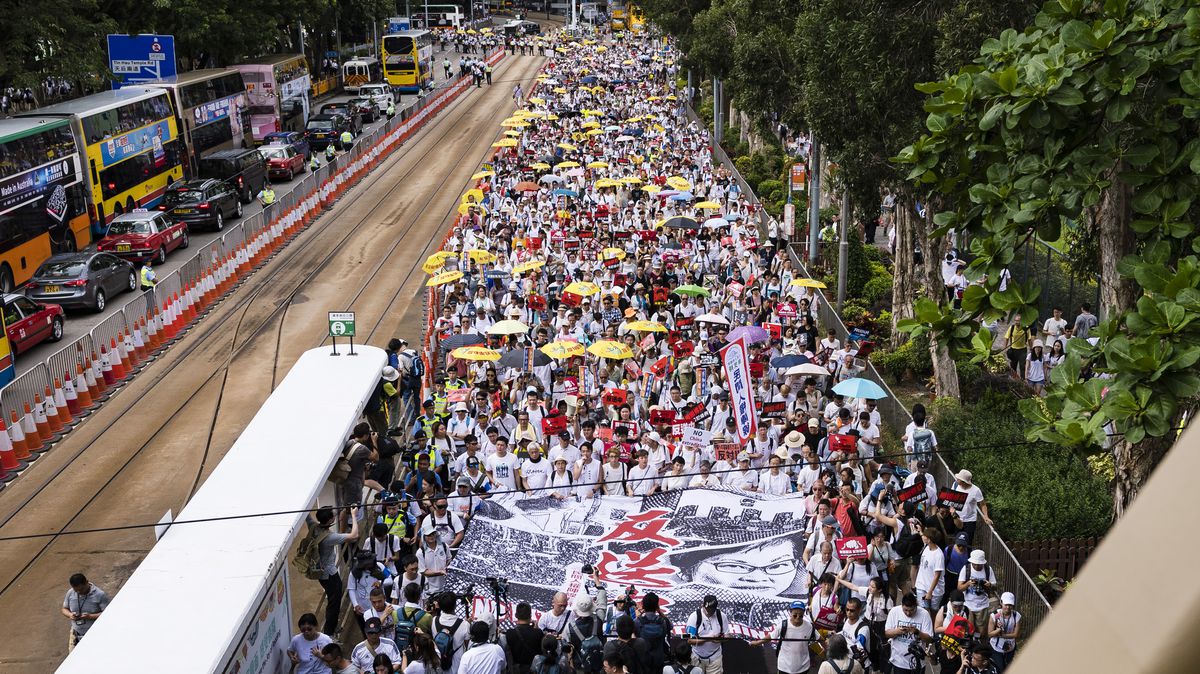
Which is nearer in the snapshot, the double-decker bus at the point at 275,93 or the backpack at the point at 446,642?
the backpack at the point at 446,642

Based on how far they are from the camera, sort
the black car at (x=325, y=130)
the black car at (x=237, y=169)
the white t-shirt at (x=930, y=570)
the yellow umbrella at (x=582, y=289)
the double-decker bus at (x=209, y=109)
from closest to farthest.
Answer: the white t-shirt at (x=930, y=570), the yellow umbrella at (x=582, y=289), the black car at (x=237, y=169), the double-decker bus at (x=209, y=109), the black car at (x=325, y=130)

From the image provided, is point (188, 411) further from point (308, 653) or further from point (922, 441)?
point (922, 441)

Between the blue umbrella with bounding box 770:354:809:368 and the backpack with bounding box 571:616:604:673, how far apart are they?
7.79m

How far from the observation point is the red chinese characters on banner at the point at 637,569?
43.6 ft

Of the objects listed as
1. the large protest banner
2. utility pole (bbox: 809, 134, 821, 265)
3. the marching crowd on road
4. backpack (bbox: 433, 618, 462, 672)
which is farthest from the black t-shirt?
utility pole (bbox: 809, 134, 821, 265)

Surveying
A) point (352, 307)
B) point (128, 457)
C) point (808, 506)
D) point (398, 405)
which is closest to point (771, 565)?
point (808, 506)

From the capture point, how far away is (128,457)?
69.8 ft

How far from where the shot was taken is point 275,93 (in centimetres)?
5756

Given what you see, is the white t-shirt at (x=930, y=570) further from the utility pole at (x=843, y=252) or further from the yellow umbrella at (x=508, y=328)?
the utility pole at (x=843, y=252)

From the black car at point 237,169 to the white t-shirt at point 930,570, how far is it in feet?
119

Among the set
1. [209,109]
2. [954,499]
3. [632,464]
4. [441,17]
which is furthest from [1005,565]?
[441,17]

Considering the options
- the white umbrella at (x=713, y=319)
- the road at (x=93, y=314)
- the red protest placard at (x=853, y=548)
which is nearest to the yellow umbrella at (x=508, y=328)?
the white umbrella at (x=713, y=319)

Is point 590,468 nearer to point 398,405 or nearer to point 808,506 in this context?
point 808,506

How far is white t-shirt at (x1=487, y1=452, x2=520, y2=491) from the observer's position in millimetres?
15836
